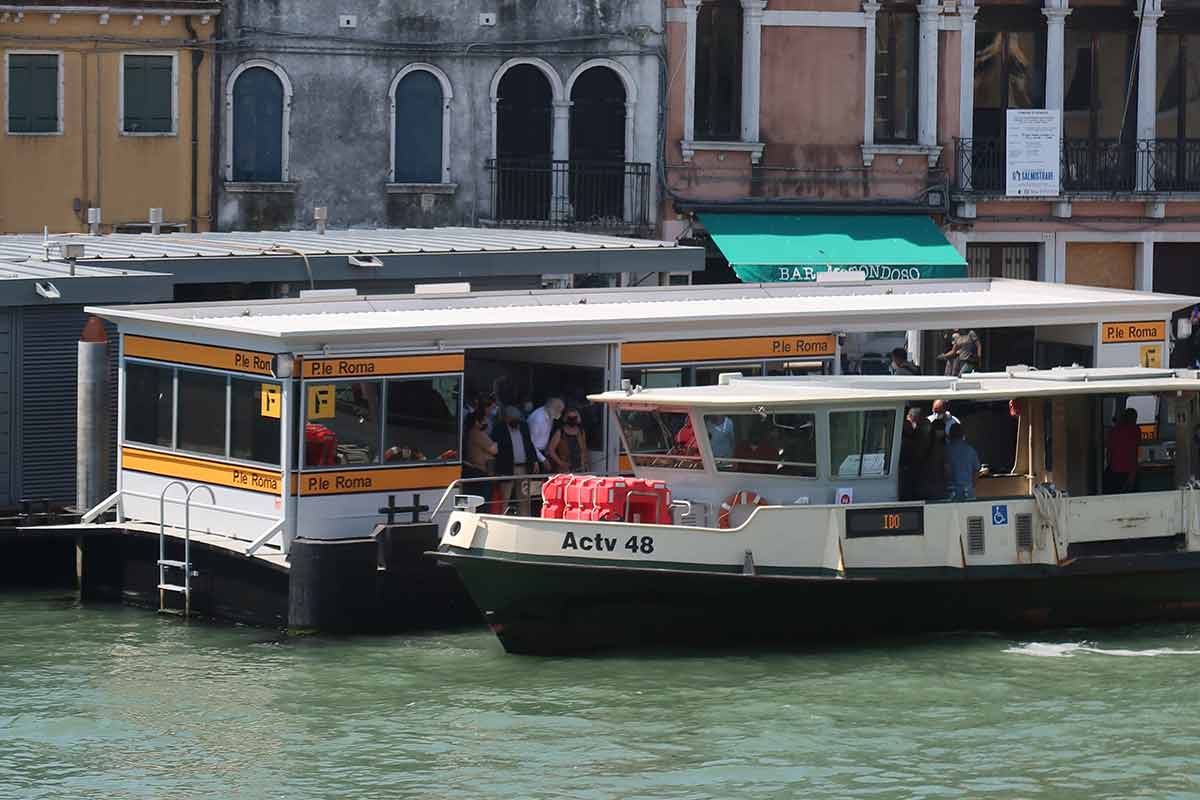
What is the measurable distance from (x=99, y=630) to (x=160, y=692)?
116 inches

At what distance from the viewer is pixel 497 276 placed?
31969mm

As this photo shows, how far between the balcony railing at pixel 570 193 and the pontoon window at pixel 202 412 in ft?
44.6

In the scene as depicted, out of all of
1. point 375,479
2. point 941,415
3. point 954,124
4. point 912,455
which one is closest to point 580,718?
point 375,479

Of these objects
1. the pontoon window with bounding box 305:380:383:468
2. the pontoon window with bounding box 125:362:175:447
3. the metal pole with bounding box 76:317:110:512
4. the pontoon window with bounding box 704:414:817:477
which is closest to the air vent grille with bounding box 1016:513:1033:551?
the pontoon window with bounding box 704:414:817:477

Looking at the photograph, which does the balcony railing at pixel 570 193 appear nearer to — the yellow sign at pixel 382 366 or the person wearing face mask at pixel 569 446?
the person wearing face mask at pixel 569 446

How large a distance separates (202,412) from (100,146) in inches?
511

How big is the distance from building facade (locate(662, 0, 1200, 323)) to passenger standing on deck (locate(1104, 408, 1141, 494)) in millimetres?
14000

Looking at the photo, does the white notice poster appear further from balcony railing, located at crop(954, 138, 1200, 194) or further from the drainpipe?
the drainpipe

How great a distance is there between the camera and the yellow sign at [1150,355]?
94.0 feet

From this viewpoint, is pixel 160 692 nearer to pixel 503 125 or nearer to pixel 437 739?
pixel 437 739

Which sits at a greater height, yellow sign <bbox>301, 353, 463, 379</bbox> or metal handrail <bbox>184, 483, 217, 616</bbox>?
yellow sign <bbox>301, 353, 463, 379</bbox>

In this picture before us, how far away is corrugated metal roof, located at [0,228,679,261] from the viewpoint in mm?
30359

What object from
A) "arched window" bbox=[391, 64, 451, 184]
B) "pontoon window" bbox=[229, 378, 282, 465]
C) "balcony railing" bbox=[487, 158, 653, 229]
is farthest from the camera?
"balcony railing" bbox=[487, 158, 653, 229]

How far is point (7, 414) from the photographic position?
27.0m
